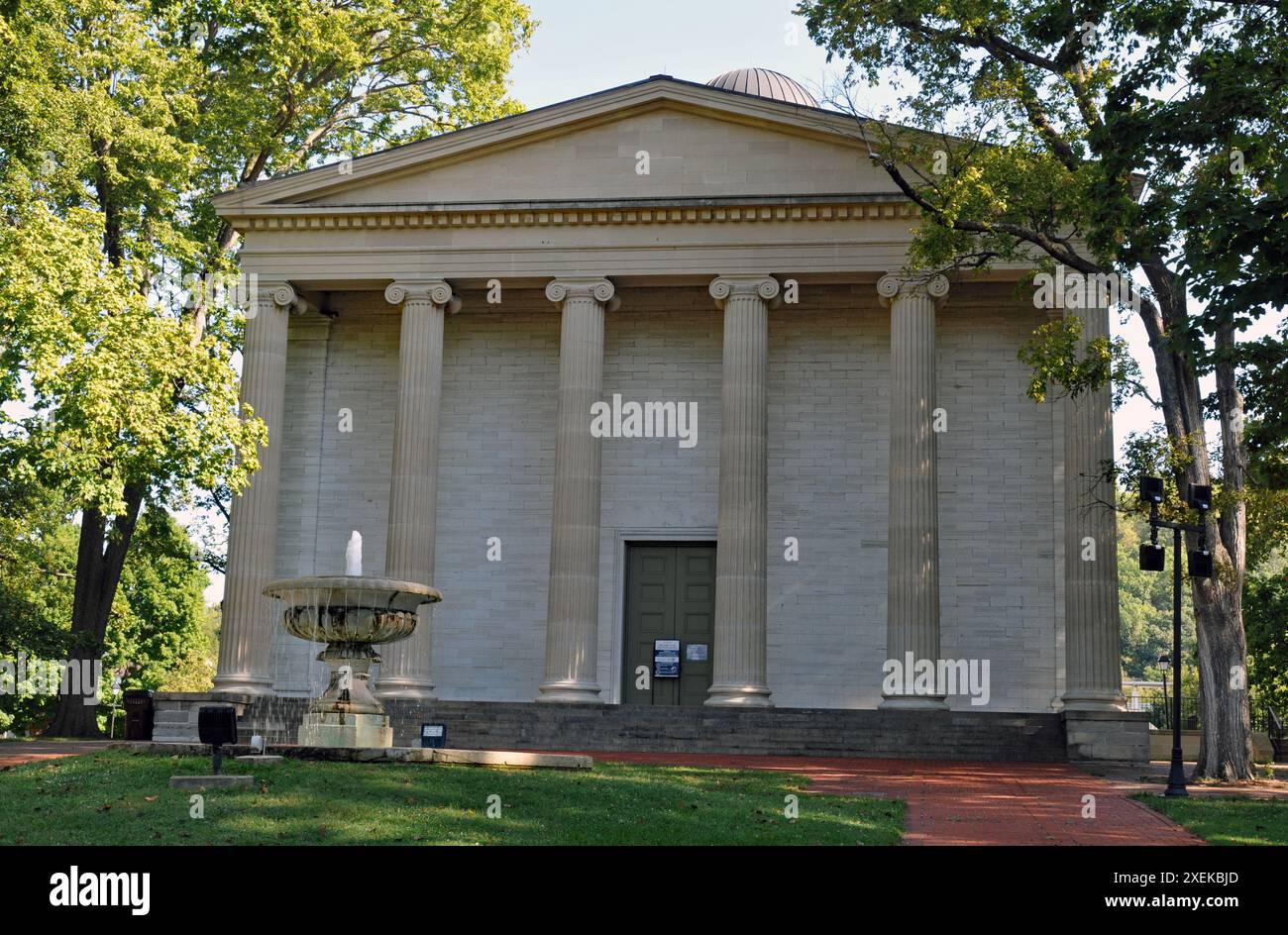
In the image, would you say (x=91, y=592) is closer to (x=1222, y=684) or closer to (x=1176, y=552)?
(x=1176, y=552)

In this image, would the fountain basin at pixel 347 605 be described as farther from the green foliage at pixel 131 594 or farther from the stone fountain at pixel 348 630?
the green foliage at pixel 131 594

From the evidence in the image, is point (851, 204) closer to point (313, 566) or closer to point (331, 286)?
point (331, 286)

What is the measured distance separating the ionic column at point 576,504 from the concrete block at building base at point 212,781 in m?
15.0

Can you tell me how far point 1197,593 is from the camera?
2336 cm

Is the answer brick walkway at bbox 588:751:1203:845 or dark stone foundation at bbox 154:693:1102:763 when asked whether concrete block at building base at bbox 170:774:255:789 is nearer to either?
brick walkway at bbox 588:751:1203:845

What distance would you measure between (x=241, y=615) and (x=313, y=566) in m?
3.52

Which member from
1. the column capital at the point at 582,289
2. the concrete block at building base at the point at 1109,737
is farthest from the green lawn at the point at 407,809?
the column capital at the point at 582,289

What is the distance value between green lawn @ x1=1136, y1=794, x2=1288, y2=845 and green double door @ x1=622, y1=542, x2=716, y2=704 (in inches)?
580

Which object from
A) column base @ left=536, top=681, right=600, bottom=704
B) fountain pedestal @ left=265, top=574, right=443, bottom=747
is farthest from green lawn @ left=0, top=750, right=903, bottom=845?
column base @ left=536, top=681, right=600, bottom=704

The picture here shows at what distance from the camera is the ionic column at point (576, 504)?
30266 mm

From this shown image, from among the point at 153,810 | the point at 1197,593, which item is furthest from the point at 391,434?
the point at 153,810

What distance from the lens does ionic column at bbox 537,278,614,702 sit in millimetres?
30266

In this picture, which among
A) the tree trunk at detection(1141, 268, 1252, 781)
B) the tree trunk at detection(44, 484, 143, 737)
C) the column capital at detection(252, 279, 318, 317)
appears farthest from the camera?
the tree trunk at detection(44, 484, 143, 737)
